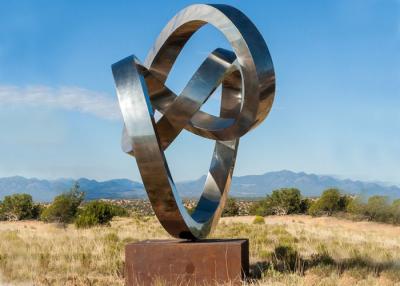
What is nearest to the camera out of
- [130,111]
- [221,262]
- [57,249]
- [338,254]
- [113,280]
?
[130,111]

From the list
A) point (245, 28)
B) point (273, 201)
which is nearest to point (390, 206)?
point (273, 201)

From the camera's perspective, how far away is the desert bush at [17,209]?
56.4 meters

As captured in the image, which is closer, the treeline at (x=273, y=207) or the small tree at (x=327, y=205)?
the treeline at (x=273, y=207)

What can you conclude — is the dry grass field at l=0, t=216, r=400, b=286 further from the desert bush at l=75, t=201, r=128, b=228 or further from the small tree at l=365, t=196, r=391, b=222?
the small tree at l=365, t=196, r=391, b=222

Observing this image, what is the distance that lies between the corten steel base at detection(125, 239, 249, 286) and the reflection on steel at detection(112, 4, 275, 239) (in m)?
0.43

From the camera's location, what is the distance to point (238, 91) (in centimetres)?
1293

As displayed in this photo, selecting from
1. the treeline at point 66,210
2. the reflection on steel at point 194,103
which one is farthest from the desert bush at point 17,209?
the reflection on steel at point 194,103

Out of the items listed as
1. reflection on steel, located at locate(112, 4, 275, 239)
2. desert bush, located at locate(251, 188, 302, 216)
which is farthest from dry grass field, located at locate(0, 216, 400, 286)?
desert bush, located at locate(251, 188, 302, 216)

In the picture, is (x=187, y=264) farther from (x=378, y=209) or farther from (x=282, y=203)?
(x=282, y=203)

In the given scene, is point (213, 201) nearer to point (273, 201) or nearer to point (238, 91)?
point (238, 91)

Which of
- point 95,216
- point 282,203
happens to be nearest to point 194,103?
point 95,216

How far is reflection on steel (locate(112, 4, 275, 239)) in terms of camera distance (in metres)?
9.20

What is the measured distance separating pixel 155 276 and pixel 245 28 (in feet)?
17.8

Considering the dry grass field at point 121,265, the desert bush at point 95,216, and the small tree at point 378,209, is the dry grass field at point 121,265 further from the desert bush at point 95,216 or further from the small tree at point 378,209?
the small tree at point 378,209
